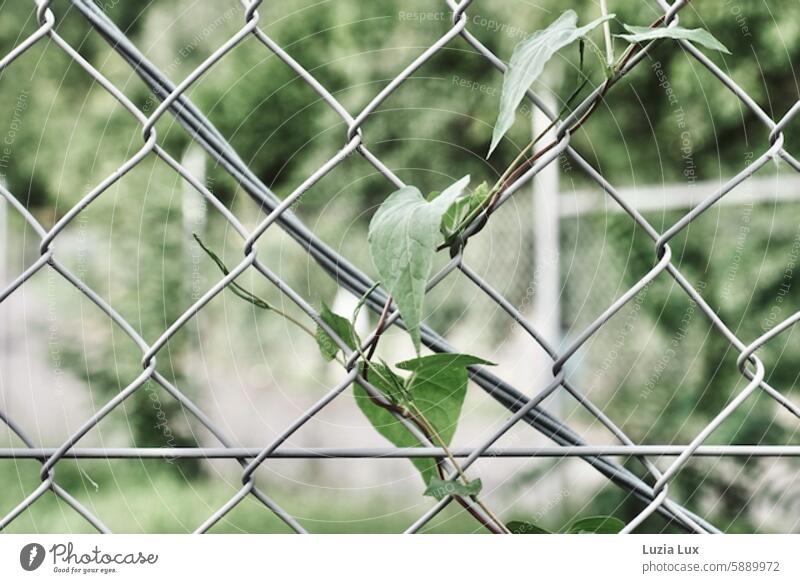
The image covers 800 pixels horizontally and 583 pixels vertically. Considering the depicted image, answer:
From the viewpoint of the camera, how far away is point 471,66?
137 cm

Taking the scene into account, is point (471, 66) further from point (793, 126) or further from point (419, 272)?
point (419, 272)

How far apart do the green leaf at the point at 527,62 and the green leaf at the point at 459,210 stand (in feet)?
0.11

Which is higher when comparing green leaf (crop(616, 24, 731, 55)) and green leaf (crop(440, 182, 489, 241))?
green leaf (crop(616, 24, 731, 55))

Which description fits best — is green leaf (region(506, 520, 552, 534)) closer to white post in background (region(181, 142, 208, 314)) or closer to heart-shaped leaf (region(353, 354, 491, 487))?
heart-shaped leaf (region(353, 354, 491, 487))

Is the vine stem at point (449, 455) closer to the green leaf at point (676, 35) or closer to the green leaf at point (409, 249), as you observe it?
the green leaf at point (409, 249)

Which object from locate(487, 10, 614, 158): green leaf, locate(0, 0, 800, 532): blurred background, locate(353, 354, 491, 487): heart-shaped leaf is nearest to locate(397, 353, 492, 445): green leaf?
locate(353, 354, 491, 487): heart-shaped leaf

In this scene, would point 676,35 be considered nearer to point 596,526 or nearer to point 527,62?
point 527,62

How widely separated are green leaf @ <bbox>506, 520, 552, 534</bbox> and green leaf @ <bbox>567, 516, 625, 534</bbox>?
2 centimetres

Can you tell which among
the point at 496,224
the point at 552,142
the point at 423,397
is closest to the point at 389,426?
the point at 423,397

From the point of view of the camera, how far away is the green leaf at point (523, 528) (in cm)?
38

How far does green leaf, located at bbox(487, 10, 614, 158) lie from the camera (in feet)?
1.01

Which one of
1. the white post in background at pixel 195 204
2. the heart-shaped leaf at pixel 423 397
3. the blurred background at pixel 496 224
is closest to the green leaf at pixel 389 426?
the heart-shaped leaf at pixel 423 397

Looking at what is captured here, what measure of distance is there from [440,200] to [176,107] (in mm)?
128
